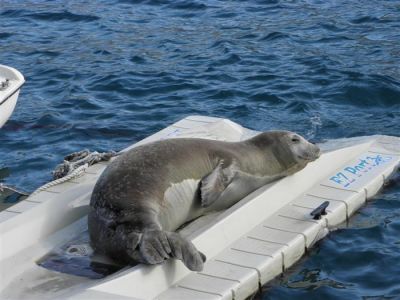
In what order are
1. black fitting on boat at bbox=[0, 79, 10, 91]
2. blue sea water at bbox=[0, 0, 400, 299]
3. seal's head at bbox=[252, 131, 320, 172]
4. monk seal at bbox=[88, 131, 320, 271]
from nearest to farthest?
monk seal at bbox=[88, 131, 320, 271]
blue sea water at bbox=[0, 0, 400, 299]
seal's head at bbox=[252, 131, 320, 172]
black fitting on boat at bbox=[0, 79, 10, 91]

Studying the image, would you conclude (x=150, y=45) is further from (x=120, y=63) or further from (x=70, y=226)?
(x=70, y=226)

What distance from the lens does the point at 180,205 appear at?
7.14 meters

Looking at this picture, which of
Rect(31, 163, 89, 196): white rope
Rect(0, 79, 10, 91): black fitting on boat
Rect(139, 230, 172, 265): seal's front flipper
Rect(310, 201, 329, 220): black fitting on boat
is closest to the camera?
Rect(139, 230, 172, 265): seal's front flipper

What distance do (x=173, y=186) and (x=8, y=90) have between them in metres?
3.49

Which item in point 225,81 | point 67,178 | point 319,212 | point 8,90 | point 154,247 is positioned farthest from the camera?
point 225,81

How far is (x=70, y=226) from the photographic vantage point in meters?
7.31

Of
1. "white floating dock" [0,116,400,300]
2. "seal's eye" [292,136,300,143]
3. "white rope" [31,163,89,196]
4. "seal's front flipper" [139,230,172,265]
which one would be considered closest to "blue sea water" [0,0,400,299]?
"white floating dock" [0,116,400,300]

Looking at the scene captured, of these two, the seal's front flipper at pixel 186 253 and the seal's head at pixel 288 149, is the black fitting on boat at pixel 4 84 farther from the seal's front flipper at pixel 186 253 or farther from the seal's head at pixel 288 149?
the seal's front flipper at pixel 186 253

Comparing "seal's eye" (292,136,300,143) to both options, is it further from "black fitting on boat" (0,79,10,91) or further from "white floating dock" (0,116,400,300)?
"black fitting on boat" (0,79,10,91)

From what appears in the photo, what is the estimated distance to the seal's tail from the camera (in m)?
6.22

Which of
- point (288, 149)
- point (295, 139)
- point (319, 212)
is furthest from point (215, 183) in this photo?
point (295, 139)

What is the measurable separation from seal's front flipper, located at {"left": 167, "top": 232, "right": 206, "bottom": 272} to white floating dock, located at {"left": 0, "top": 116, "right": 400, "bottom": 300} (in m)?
0.12

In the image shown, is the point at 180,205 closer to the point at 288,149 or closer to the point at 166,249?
the point at 166,249

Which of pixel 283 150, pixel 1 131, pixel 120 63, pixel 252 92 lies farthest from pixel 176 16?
pixel 283 150
